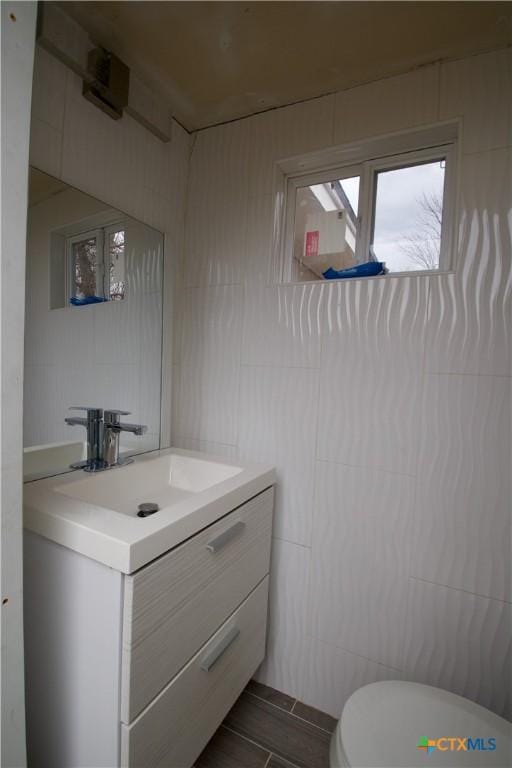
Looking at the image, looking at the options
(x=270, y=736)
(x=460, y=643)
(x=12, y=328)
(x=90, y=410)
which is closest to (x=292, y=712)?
(x=270, y=736)

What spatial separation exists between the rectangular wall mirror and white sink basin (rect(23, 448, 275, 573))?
0.13 meters

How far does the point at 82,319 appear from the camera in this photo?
3.74 feet

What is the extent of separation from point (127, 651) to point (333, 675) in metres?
0.93

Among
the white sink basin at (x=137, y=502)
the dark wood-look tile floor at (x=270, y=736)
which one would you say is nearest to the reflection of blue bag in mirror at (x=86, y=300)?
the white sink basin at (x=137, y=502)

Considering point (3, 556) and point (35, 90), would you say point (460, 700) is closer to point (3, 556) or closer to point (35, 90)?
point (3, 556)

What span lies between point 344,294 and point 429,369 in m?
0.38

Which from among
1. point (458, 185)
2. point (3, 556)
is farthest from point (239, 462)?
point (458, 185)

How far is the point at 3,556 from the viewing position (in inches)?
25.2

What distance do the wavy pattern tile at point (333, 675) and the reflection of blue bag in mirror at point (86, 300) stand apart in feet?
4.70

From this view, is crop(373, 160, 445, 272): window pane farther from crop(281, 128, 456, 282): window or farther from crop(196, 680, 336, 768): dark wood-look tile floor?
crop(196, 680, 336, 768): dark wood-look tile floor

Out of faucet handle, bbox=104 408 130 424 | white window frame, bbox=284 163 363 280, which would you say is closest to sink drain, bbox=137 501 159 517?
faucet handle, bbox=104 408 130 424

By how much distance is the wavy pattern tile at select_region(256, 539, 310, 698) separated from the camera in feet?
4.29

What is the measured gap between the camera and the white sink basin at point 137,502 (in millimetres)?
712

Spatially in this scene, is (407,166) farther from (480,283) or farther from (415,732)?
(415,732)
